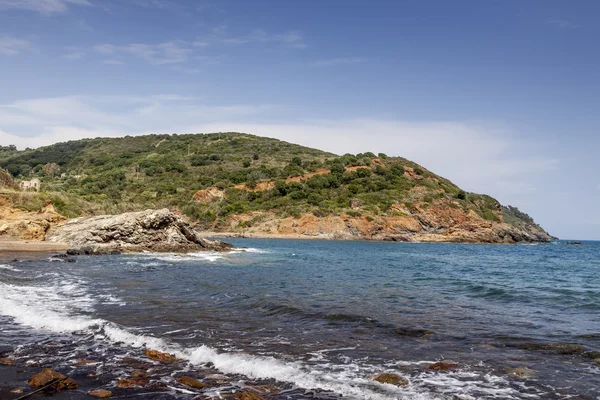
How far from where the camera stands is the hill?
270ft

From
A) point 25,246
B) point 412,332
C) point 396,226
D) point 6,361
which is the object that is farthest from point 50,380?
point 396,226

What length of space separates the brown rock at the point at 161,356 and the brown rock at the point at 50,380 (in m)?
1.72

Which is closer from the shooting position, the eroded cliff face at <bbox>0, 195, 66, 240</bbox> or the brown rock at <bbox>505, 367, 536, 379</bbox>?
the brown rock at <bbox>505, 367, 536, 379</bbox>

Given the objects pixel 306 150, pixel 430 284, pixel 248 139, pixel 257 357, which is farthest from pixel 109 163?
pixel 257 357

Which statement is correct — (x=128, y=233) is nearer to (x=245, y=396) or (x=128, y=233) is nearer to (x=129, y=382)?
(x=129, y=382)

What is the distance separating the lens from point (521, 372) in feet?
26.3

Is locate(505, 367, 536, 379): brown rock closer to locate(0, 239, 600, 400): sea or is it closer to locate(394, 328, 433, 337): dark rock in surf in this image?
locate(0, 239, 600, 400): sea

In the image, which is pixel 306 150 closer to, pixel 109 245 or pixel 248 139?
pixel 248 139

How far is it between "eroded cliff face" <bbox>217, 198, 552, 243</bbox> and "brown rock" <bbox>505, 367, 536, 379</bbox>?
72.4 m

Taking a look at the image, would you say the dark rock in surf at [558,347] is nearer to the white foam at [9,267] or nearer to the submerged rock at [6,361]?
the submerged rock at [6,361]

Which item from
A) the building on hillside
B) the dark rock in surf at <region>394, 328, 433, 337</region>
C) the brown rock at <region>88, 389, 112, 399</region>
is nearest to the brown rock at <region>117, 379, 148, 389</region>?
the brown rock at <region>88, 389, 112, 399</region>

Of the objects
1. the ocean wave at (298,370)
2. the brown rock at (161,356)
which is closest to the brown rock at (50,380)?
the brown rock at (161,356)

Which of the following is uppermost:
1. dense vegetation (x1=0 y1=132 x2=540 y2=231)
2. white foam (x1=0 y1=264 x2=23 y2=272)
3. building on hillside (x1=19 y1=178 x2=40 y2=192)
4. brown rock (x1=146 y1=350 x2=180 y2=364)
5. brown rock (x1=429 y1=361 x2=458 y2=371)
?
dense vegetation (x1=0 y1=132 x2=540 y2=231)

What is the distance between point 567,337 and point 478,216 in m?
80.8
